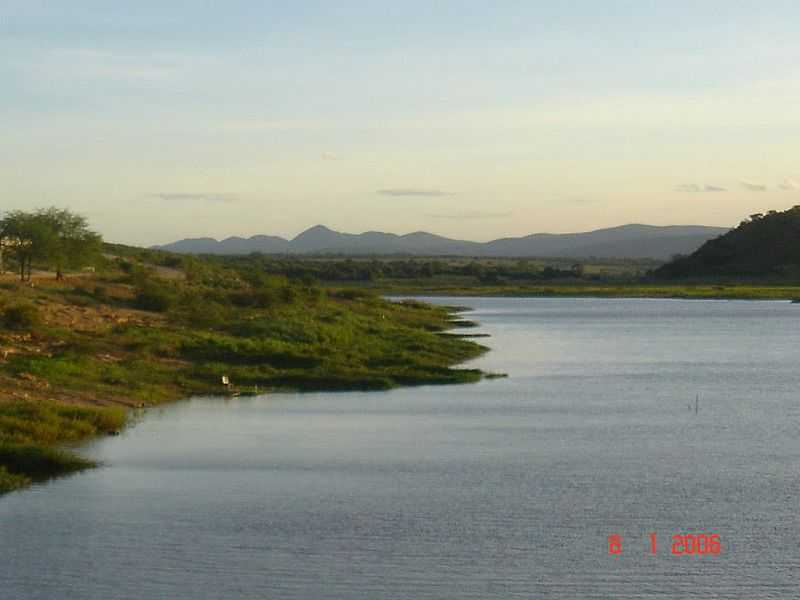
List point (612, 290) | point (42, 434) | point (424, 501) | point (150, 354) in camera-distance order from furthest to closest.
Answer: point (612, 290)
point (150, 354)
point (42, 434)
point (424, 501)

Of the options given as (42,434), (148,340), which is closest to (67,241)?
(148,340)

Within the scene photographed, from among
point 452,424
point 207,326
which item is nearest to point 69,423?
point 452,424

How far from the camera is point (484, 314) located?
9850 centimetres

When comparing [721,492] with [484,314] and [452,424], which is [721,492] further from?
[484,314]

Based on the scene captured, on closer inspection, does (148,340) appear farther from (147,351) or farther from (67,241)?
(67,241)

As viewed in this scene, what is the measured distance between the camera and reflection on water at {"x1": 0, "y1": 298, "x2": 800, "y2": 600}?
16891 millimetres

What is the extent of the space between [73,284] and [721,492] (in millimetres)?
41365

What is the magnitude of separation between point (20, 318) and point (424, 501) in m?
22.9

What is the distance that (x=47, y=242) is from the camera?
2473 inches
